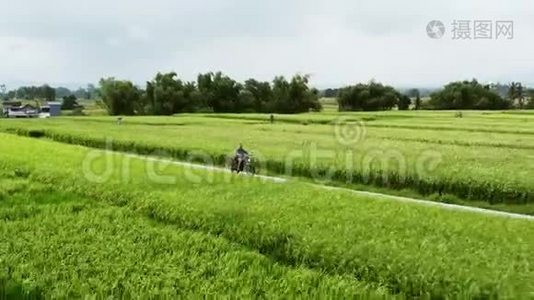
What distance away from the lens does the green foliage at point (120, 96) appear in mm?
69875

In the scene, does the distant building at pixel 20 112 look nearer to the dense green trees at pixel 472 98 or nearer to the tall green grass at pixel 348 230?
the tall green grass at pixel 348 230

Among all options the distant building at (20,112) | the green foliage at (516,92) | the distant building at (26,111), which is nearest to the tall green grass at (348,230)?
the distant building at (20,112)

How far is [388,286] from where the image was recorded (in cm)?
751

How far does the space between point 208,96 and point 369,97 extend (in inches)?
792

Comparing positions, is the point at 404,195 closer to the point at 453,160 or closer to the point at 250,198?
the point at 453,160

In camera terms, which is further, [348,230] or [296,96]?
[296,96]

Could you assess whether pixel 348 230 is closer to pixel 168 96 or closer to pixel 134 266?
pixel 134 266

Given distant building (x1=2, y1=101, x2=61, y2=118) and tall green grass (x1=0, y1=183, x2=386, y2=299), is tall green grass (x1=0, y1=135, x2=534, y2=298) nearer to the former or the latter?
tall green grass (x1=0, y1=183, x2=386, y2=299)

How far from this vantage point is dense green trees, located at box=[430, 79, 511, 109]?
70.3 m

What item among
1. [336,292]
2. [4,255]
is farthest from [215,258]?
[4,255]

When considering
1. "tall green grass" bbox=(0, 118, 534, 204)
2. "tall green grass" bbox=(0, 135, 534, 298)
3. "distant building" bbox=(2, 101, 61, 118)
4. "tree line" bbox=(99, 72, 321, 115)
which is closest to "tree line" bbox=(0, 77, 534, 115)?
"tree line" bbox=(99, 72, 321, 115)

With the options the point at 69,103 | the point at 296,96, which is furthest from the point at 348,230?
the point at 69,103

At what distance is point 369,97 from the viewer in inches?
2864

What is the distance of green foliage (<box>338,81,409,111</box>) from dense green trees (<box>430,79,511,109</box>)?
5462 mm
